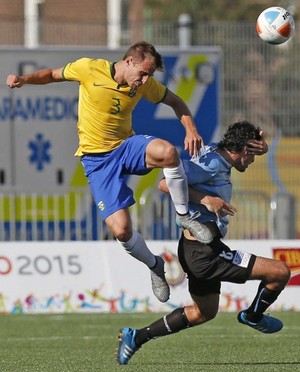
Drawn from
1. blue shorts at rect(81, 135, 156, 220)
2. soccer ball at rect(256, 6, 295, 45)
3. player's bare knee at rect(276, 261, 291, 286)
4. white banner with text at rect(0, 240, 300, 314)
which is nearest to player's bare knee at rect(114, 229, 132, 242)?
blue shorts at rect(81, 135, 156, 220)

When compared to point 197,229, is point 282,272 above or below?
below

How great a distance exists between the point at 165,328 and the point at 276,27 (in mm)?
2830

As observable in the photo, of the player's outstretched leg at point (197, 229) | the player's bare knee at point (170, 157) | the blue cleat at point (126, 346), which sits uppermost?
the player's bare knee at point (170, 157)

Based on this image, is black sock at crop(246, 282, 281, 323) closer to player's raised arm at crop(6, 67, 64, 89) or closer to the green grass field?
the green grass field

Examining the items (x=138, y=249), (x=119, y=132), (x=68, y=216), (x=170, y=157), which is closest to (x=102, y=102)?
(x=119, y=132)

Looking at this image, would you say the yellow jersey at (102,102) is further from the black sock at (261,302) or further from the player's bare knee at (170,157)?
the black sock at (261,302)

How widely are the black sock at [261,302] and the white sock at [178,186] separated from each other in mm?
876

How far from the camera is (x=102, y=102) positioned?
10773 millimetres

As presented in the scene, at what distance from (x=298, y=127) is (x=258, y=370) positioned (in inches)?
431

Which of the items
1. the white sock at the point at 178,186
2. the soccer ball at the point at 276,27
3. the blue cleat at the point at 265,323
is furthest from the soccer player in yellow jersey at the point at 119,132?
the soccer ball at the point at 276,27

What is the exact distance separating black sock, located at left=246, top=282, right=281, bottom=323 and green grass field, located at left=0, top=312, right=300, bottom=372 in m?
0.38

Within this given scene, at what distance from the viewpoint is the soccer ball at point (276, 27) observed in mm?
11242

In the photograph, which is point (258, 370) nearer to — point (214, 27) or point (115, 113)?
point (115, 113)

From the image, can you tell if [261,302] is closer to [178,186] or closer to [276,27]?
[178,186]
